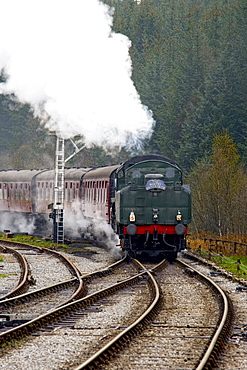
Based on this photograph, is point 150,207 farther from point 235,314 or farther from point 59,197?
point 235,314

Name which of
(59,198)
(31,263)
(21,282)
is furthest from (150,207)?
(59,198)

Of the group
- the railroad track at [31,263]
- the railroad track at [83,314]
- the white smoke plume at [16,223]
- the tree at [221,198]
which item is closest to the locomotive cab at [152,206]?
the railroad track at [31,263]

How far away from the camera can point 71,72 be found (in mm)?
27344

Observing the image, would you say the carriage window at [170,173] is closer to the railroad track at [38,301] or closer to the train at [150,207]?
the train at [150,207]

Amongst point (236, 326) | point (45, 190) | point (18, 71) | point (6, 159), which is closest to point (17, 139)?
point (6, 159)

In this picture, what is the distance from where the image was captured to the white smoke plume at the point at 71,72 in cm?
2716

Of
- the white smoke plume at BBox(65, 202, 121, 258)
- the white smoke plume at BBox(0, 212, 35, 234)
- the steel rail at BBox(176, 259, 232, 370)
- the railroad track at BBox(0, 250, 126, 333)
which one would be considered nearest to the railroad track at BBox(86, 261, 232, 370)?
the steel rail at BBox(176, 259, 232, 370)

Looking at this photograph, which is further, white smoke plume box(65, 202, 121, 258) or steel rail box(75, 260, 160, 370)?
white smoke plume box(65, 202, 121, 258)

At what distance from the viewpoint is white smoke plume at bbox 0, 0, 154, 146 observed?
27.2m

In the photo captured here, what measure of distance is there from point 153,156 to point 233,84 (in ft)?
92.3

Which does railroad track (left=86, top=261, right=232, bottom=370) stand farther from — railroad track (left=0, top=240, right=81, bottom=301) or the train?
the train

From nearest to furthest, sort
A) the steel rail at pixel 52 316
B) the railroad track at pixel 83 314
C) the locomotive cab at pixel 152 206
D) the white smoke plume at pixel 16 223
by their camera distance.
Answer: the steel rail at pixel 52 316 < the railroad track at pixel 83 314 < the locomotive cab at pixel 152 206 < the white smoke plume at pixel 16 223

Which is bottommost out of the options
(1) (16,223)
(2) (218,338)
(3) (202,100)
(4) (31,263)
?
(4) (31,263)

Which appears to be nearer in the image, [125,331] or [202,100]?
[125,331]
